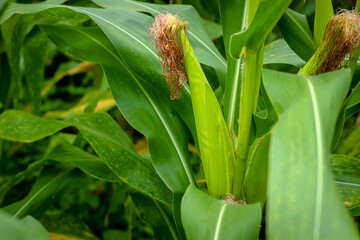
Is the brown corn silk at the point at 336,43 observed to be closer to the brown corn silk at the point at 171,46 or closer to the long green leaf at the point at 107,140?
the brown corn silk at the point at 171,46

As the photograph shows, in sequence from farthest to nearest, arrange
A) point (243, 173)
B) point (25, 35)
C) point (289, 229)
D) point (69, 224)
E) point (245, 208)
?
point (25, 35), point (69, 224), point (243, 173), point (245, 208), point (289, 229)

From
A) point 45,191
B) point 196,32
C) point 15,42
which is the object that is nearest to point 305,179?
point 196,32

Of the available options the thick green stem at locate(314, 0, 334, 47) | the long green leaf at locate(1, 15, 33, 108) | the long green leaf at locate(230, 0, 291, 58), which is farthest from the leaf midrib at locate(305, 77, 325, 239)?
the long green leaf at locate(1, 15, 33, 108)

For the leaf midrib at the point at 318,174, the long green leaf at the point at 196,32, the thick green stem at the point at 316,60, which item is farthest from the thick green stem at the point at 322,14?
the leaf midrib at the point at 318,174

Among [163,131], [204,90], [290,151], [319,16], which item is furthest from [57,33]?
[290,151]

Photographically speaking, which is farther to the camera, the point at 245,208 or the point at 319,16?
the point at 319,16

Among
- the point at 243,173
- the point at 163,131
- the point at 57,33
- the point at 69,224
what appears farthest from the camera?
the point at 69,224

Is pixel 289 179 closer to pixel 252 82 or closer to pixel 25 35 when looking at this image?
pixel 252 82
